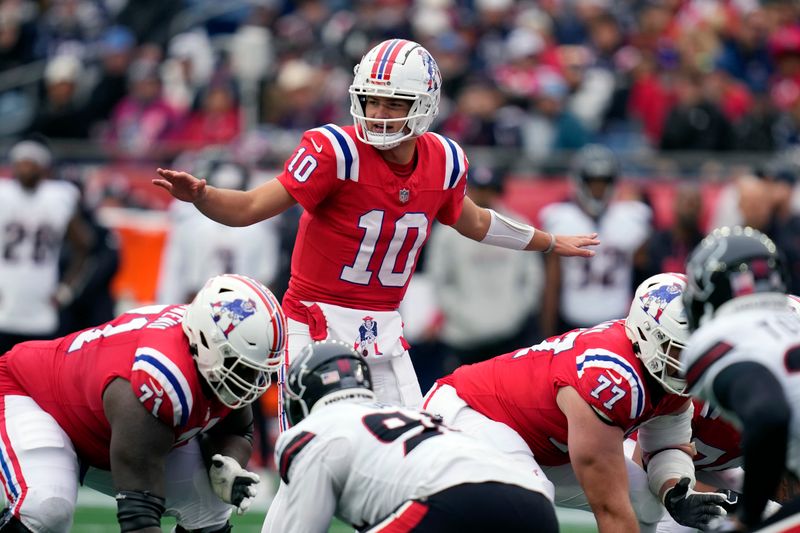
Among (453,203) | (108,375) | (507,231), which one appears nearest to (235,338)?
(108,375)

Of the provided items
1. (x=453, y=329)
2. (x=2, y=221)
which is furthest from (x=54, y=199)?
(x=453, y=329)

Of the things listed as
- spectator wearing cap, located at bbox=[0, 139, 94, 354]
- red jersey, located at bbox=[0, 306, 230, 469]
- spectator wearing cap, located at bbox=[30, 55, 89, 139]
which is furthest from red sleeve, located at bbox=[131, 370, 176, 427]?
spectator wearing cap, located at bbox=[30, 55, 89, 139]

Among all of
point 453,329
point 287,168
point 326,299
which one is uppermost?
point 287,168

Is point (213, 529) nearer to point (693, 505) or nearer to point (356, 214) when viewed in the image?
point (356, 214)

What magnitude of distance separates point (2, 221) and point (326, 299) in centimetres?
448

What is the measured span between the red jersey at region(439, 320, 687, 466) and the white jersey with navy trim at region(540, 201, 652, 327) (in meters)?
3.94

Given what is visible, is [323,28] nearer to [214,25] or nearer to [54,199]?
[214,25]

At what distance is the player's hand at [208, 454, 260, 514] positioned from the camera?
5.15 m

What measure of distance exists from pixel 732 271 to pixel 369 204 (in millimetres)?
1774

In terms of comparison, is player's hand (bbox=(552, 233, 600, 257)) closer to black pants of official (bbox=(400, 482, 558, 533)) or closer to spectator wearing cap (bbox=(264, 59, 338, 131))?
black pants of official (bbox=(400, 482, 558, 533))

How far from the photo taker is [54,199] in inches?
373

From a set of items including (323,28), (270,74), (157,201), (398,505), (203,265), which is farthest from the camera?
(323,28)

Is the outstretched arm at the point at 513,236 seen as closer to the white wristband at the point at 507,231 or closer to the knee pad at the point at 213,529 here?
the white wristband at the point at 507,231

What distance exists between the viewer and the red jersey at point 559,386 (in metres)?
5.00
